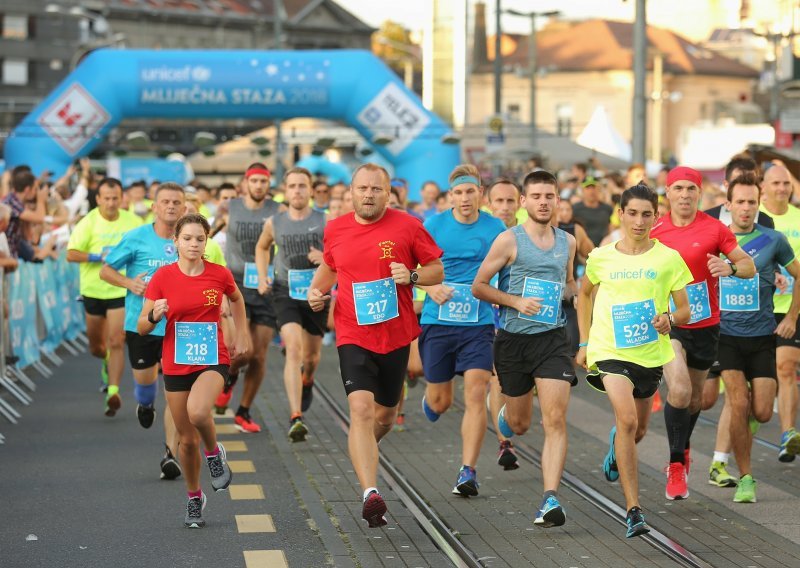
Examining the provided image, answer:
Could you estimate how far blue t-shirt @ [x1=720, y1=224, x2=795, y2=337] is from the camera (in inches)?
406

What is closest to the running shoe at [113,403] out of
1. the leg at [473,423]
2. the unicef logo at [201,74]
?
the leg at [473,423]

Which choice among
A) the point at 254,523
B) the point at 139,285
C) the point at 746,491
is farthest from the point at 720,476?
the point at 139,285

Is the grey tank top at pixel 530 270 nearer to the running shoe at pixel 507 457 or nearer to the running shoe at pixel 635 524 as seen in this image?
the running shoe at pixel 635 524

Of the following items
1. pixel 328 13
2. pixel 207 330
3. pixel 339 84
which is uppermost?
pixel 328 13

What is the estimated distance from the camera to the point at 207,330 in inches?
356

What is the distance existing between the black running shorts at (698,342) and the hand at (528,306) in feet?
3.65

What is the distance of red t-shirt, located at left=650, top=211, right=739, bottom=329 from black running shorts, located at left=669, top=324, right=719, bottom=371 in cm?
4

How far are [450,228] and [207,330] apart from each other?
6.32 ft

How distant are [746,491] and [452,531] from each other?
1863 millimetres

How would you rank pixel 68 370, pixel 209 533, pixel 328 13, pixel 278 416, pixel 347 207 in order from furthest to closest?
1. pixel 328 13
2. pixel 68 370
3. pixel 347 207
4. pixel 278 416
5. pixel 209 533

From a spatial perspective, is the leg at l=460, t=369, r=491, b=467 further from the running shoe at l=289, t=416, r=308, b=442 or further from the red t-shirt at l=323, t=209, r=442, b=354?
the running shoe at l=289, t=416, r=308, b=442

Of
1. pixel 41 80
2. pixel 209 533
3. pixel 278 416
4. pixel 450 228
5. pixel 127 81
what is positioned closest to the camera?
pixel 209 533

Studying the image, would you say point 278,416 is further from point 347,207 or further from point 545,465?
point 545,465

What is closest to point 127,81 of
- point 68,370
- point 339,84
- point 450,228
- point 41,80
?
point 339,84
